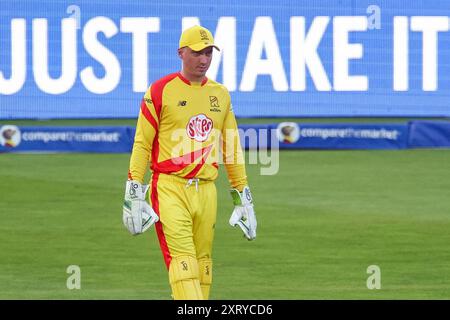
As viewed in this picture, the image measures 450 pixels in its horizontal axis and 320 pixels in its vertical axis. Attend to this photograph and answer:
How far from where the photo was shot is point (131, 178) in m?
9.70

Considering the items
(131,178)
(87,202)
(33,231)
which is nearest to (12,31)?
(87,202)

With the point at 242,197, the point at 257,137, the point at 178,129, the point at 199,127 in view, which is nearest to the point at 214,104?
the point at 199,127

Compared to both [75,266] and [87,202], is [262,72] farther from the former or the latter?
[75,266]

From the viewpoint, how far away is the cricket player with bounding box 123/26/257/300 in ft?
31.6

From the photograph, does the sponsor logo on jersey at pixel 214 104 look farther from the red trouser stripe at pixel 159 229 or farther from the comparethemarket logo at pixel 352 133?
the comparethemarket logo at pixel 352 133

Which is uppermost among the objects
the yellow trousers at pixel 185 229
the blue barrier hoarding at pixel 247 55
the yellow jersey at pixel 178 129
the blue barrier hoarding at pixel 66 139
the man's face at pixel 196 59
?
the blue barrier hoarding at pixel 247 55

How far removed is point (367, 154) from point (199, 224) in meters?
13.6

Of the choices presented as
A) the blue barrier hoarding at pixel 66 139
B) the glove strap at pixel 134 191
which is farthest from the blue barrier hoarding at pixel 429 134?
the glove strap at pixel 134 191

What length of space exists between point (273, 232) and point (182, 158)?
6203mm

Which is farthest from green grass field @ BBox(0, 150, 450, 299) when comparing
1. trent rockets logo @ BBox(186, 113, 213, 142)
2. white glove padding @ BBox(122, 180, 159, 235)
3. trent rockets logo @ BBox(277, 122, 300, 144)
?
trent rockets logo @ BBox(186, 113, 213, 142)

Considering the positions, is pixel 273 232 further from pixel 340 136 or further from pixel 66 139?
pixel 66 139

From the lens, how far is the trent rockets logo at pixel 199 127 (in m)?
9.73

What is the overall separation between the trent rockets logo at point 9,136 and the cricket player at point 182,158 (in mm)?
13231

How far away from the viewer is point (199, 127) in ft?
32.0
